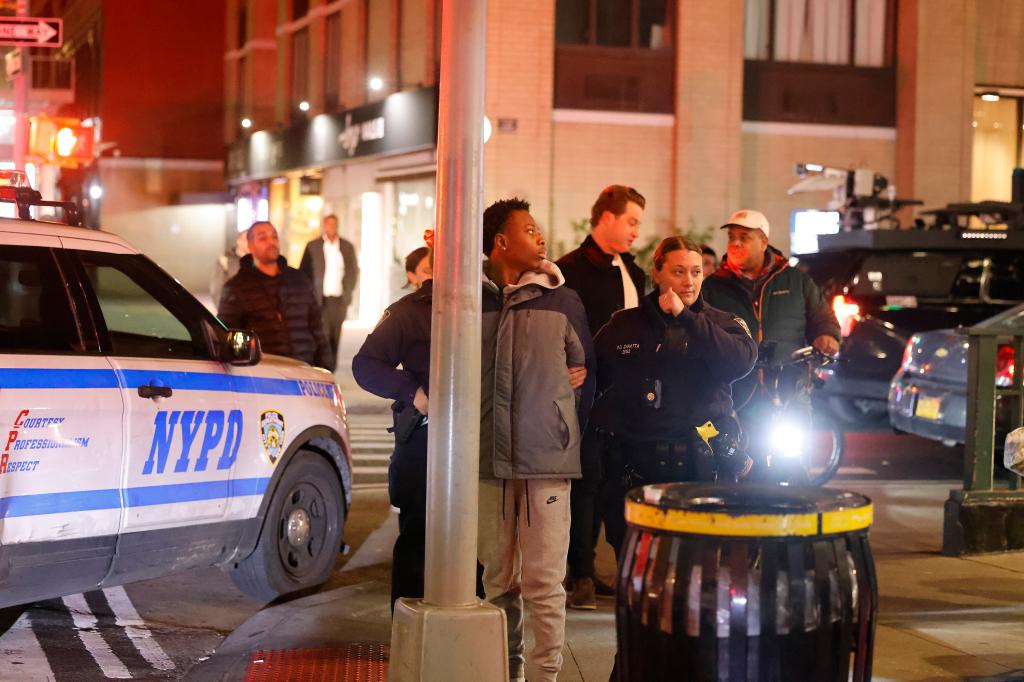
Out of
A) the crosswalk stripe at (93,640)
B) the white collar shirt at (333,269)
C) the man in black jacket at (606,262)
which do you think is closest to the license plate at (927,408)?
the man in black jacket at (606,262)

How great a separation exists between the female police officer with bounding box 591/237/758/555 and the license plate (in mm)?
5558

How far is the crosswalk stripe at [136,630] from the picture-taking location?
264 inches

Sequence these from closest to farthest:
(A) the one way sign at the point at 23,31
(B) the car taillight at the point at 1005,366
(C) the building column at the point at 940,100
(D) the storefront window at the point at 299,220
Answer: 1. (B) the car taillight at the point at 1005,366
2. (A) the one way sign at the point at 23,31
3. (C) the building column at the point at 940,100
4. (D) the storefront window at the point at 299,220

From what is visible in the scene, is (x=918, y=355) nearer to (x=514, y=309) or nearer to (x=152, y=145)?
(x=514, y=309)

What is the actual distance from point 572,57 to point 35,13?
5177 centimetres

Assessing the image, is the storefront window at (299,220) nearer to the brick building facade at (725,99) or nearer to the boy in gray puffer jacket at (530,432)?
the brick building facade at (725,99)

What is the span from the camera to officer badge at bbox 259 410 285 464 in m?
7.32

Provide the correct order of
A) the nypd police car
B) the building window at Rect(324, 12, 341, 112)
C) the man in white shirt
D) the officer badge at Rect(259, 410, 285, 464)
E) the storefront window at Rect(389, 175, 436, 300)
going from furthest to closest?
the building window at Rect(324, 12, 341, 112)
the storefront window at Rect(389, 175, 436, 300)
the man in white shirt
the officer badge at Rect(259, 410, 285, 464)
the nypd police car

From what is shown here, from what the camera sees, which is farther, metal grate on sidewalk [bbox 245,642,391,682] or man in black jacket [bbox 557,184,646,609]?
man in black jacket [bbox 557,184,646,609]

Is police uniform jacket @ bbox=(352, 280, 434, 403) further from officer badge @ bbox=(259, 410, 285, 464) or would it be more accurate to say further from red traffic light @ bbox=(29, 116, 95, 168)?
red traffic light @ bbox=(29, 116, 95, 168)

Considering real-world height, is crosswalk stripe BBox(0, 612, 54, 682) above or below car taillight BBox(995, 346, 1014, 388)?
below

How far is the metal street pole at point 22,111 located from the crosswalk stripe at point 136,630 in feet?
39.4

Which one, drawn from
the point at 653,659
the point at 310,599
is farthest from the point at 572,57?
the point at 653,659

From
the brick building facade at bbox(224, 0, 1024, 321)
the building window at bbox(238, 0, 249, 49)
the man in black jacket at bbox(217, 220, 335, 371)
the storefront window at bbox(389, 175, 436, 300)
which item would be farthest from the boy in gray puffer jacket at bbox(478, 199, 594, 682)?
the building window at bbox(238, 0, 249, 49)
